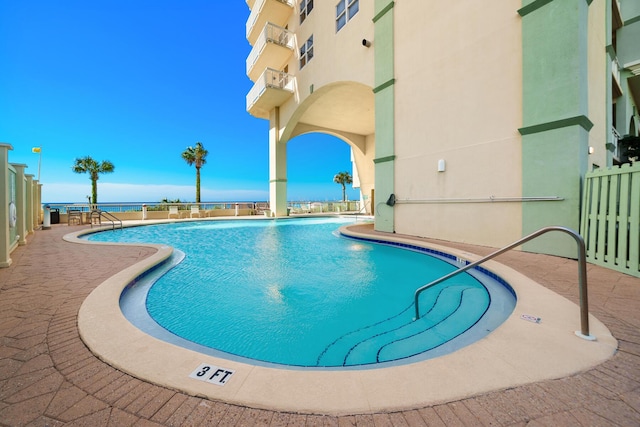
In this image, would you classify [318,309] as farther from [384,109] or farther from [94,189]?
[94,189]

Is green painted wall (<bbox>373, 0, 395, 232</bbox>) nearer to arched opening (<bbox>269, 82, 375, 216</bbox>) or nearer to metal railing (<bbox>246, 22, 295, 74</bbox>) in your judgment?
arched opening (<bbox>269, 82, 375, 216</bbox>)

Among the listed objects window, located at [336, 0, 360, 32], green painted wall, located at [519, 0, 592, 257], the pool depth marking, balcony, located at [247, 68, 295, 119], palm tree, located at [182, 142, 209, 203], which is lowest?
the pool depth marking

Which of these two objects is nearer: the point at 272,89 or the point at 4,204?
the point at 4,204

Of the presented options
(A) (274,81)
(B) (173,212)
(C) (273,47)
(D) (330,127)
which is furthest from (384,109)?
(B) (173,212)

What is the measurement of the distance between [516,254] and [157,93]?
191 ft

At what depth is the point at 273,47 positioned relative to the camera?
45.2 ft

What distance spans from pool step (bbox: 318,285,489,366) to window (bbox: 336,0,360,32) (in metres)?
10.4

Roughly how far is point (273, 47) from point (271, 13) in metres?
2.33

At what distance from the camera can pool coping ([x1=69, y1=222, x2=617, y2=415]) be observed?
1.24 meters

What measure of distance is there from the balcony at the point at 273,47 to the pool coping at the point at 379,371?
15308mm

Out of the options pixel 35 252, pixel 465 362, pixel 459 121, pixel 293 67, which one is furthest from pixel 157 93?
pixel 465 362

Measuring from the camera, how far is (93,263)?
13.8ft

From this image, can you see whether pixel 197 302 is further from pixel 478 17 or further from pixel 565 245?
pixel 478 17

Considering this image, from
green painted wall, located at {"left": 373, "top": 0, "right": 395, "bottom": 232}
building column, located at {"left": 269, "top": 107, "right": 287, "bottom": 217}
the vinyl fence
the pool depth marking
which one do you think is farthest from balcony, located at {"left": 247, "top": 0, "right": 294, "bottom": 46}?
the pool depth marking
